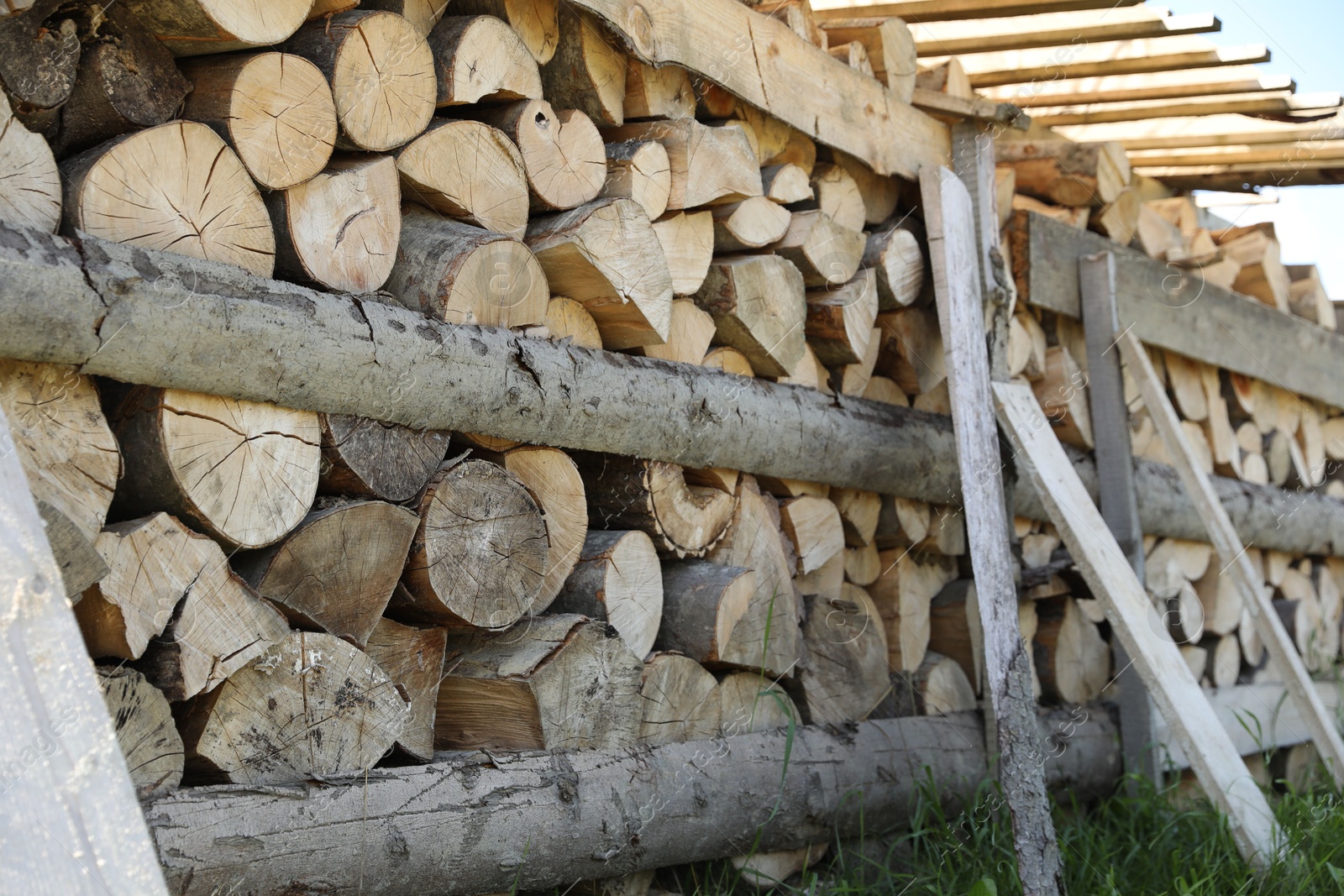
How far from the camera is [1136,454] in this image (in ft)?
12.7

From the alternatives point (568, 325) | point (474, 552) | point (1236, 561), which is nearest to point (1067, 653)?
point (1236, 561)

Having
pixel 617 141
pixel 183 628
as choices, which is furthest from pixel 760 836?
pixel 617 141

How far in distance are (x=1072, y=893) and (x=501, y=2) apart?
7.11 ft

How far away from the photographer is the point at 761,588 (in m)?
2.49

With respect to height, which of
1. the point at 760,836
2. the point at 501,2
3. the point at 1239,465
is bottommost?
the point at 760,836

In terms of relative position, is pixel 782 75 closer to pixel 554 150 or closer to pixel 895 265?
pixel 895 265

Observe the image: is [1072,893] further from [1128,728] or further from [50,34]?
[50,34]

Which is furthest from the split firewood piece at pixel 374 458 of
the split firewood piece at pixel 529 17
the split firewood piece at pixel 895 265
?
the split firewood piece at pixel 895 265

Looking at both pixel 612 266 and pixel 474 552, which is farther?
pixel 612 266

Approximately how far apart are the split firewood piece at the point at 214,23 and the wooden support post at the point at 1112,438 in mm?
2620

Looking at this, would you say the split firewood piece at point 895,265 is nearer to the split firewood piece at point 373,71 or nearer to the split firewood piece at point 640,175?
the split firewood piece at point 640,175

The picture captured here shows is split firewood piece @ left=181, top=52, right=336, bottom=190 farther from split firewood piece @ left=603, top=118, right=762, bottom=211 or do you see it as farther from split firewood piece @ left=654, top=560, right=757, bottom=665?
split firewood piece @ left=654, top=560, right=757, bottom=665

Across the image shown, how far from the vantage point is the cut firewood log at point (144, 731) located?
1481mm

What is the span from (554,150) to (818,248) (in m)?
0.81
